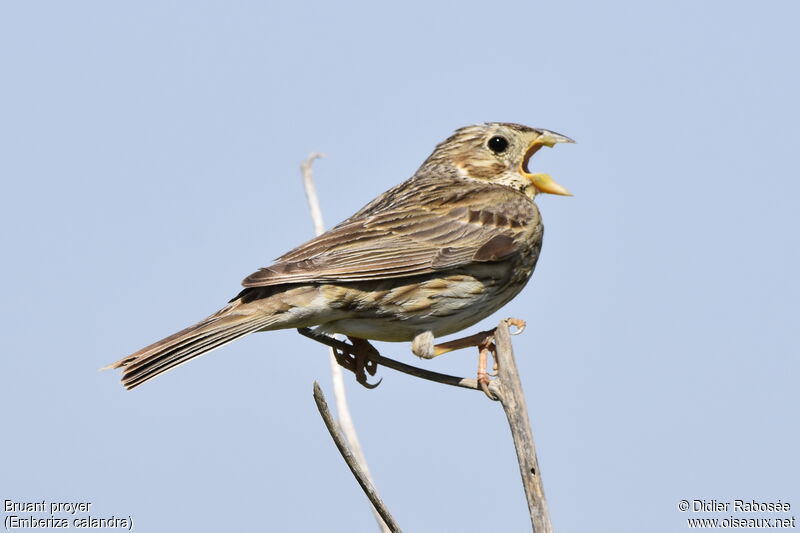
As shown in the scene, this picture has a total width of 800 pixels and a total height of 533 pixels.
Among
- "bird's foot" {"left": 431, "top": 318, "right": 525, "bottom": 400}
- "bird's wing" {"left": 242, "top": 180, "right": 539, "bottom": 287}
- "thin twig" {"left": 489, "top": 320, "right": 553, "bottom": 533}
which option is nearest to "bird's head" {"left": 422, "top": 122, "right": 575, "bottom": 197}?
"bird's wing" {"left": 242, "top": 180, "right": 539, "bottom": 287}

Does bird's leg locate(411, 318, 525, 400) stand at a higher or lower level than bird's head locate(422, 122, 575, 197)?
lower

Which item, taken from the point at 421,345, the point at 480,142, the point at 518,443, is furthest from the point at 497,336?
the point at 480,142

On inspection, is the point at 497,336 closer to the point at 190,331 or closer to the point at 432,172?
the point at 190,331

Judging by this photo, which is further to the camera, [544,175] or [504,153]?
[504,153]

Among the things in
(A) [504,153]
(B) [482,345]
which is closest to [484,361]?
(B) [482,345]

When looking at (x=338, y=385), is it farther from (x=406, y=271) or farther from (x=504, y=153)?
(x=504, y=153)

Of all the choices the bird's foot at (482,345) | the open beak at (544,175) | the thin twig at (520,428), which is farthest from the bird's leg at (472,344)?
the open beak at (544,175)

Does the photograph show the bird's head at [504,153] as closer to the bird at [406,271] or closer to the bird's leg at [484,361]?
the bird at [406,271]

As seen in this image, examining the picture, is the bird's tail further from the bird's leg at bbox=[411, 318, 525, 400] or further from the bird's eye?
the bird's eye
